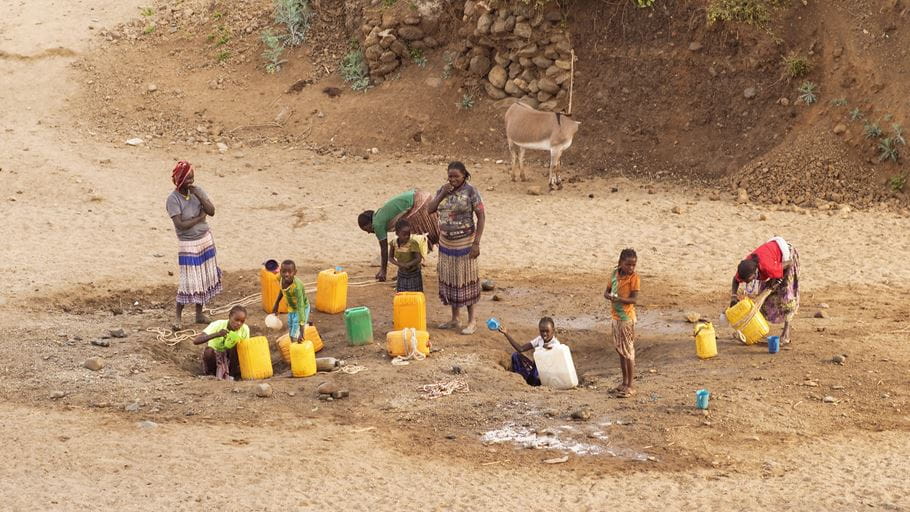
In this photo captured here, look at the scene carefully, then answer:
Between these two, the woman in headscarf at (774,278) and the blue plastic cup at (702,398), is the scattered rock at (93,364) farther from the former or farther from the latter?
the woman in headscarf at (774,278)

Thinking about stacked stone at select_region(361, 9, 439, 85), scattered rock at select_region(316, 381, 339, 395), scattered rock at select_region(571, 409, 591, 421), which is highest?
stacked stone at select_region(361, 9, 439, 85)

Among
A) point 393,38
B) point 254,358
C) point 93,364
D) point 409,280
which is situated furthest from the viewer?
point 393,38

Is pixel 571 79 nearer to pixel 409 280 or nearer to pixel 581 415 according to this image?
pixel 409 280

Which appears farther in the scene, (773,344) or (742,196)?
(742,196)

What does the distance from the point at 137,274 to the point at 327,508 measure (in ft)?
19.1

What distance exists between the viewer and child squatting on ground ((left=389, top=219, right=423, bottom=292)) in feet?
33.5

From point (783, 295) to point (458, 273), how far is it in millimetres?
2612

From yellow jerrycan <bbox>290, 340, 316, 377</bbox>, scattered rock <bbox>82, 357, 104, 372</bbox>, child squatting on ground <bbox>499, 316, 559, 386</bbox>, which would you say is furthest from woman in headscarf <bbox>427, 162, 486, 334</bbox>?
scattered rock <bbox>82, 357, 104, 372</bbox>

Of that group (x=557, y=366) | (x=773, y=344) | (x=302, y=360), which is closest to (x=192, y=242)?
(x=302, y=360)

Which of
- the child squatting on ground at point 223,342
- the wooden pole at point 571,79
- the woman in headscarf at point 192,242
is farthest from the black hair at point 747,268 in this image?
the wooden pole at point 571,79

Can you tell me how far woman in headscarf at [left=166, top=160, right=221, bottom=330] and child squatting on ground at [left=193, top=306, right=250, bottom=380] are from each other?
2.29 ft

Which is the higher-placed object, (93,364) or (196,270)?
(196,270)

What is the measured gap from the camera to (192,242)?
9.99 m

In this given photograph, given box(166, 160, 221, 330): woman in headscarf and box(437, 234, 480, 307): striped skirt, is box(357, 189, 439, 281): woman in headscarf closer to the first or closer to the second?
box(437, 234, 480, 307): striped skirt
